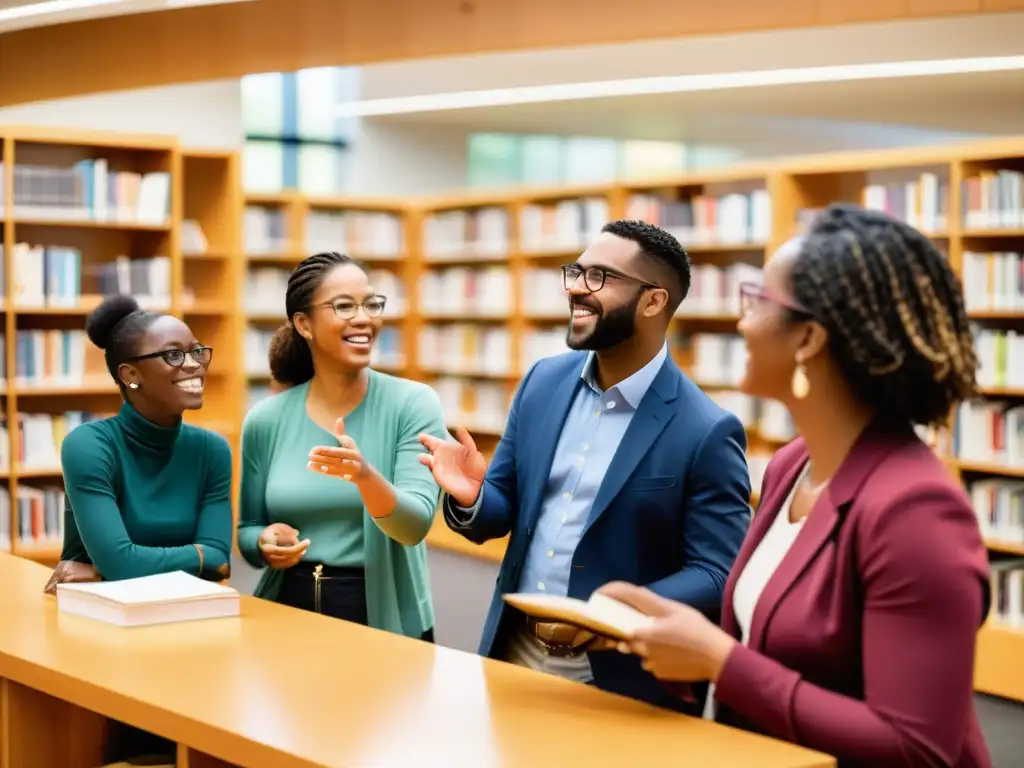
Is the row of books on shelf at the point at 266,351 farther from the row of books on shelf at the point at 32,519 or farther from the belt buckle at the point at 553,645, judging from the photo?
the belt buckle at the point at 553,645

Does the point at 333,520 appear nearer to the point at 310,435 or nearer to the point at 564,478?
the point at 310,435

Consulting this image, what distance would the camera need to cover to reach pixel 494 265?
928cm

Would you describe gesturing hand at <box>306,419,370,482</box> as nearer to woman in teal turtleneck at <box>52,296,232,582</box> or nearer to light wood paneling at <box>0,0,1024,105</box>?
woman in teal turtleneck at <box>52,296,232,582</box>

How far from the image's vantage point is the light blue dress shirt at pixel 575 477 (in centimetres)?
265

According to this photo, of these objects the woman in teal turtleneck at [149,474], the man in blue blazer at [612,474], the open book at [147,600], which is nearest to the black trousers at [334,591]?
the woman in teal turtleneck at [149,474]

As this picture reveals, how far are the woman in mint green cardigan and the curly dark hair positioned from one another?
134 centimetres

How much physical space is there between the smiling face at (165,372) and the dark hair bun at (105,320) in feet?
0.50

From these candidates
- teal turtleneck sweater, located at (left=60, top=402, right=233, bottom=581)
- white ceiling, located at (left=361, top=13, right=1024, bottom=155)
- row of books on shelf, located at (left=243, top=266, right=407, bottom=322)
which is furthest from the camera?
row of books on shelf, located at (left=243, top=266, right=407, bottom=322)

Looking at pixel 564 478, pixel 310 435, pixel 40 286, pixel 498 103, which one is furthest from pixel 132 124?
pixel 564 478

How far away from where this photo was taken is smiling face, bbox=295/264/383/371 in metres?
3.26

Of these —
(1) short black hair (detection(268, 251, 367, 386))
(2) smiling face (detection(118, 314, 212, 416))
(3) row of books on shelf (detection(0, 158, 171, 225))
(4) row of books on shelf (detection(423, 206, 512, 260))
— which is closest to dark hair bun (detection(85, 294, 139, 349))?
(2) smiling face (detection(118, 314, 212, 416))

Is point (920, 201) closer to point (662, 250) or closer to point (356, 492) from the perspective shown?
point (662, 250)

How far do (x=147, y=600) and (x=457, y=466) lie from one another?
0.69m

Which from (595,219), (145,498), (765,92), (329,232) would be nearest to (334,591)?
(145,498)
